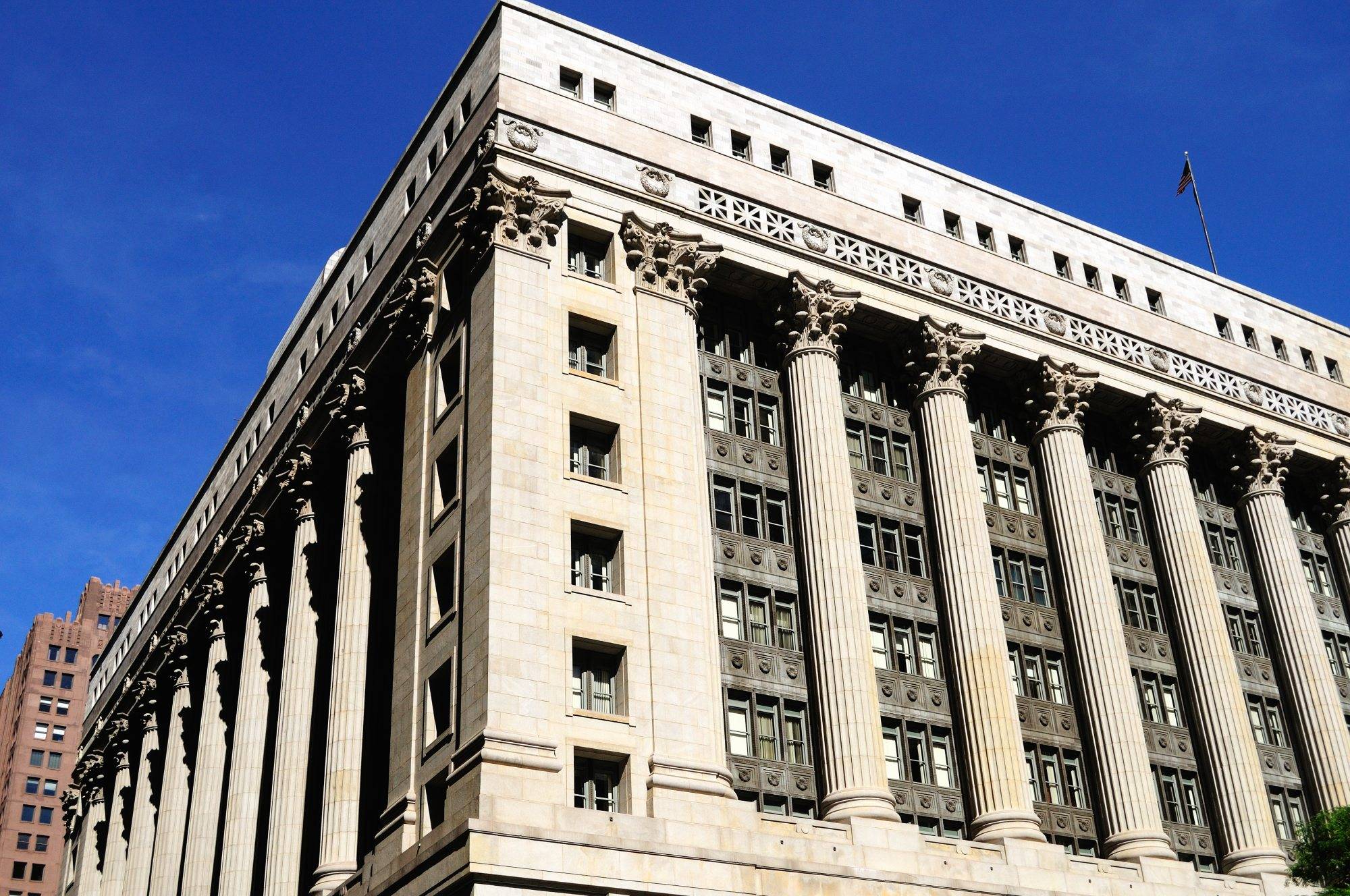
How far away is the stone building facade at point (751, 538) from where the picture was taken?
135 ft

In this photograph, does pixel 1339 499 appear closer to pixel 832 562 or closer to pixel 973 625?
pixel 973 625

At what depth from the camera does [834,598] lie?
154 feet

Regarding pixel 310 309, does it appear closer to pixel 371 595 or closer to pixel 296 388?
pixel 296 388

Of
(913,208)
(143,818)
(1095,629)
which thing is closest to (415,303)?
(913,208)

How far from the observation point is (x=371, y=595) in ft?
178

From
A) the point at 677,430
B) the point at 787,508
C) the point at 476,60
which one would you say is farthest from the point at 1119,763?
the point at 476,60

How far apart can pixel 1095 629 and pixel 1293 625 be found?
41.6ft

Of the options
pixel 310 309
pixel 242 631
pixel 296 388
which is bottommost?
pixel 242 631

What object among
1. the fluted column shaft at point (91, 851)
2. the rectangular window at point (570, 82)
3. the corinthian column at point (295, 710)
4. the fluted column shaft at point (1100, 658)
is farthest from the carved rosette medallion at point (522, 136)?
the fluted column shaft at point (91, 851)

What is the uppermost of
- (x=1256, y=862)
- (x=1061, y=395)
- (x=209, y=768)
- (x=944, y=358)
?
(x=944, y=358)

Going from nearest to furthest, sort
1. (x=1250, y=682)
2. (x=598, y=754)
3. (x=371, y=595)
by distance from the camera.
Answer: (x=598, y=754), (x=371, y=595), (x=1250, y=682)

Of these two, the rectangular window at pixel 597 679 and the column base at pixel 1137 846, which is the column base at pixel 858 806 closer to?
the rectangular window at pixel 597 679

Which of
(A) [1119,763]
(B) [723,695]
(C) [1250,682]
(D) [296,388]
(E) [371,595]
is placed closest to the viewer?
(B) [723,695]

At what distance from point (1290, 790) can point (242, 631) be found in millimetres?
49229
